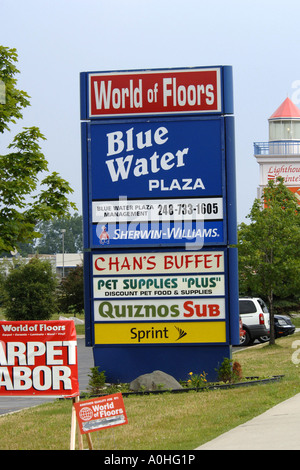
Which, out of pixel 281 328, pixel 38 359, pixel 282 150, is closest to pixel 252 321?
pixel 281 328

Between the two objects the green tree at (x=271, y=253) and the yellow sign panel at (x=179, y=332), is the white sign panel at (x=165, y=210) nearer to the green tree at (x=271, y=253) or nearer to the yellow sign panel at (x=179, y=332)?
the yellow sign panel at (x=179, y=332)

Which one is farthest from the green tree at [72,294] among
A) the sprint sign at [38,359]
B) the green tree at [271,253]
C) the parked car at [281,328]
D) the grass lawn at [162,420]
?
the sprint sign at [38,359]

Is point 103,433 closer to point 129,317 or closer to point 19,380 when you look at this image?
point 19,380

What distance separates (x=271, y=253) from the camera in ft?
95.7

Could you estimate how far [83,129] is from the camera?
15.5 m

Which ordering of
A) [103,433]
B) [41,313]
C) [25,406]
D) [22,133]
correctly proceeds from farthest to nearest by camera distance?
1. [41,313]
2. [22,133]
3. [25,406]
4. [103,433]

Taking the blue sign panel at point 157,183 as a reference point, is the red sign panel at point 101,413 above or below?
below

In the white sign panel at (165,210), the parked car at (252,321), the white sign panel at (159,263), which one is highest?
the white sign panel at (165,210)

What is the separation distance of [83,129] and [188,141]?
1991mm

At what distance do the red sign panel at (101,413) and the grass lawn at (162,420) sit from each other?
0.51m

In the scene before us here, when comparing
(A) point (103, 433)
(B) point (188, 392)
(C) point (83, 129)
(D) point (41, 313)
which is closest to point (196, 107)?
(C) point (83, 129)

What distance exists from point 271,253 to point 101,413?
20996 mm

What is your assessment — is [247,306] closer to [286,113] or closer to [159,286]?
[159,286]

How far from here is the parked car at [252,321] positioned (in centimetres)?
3159
